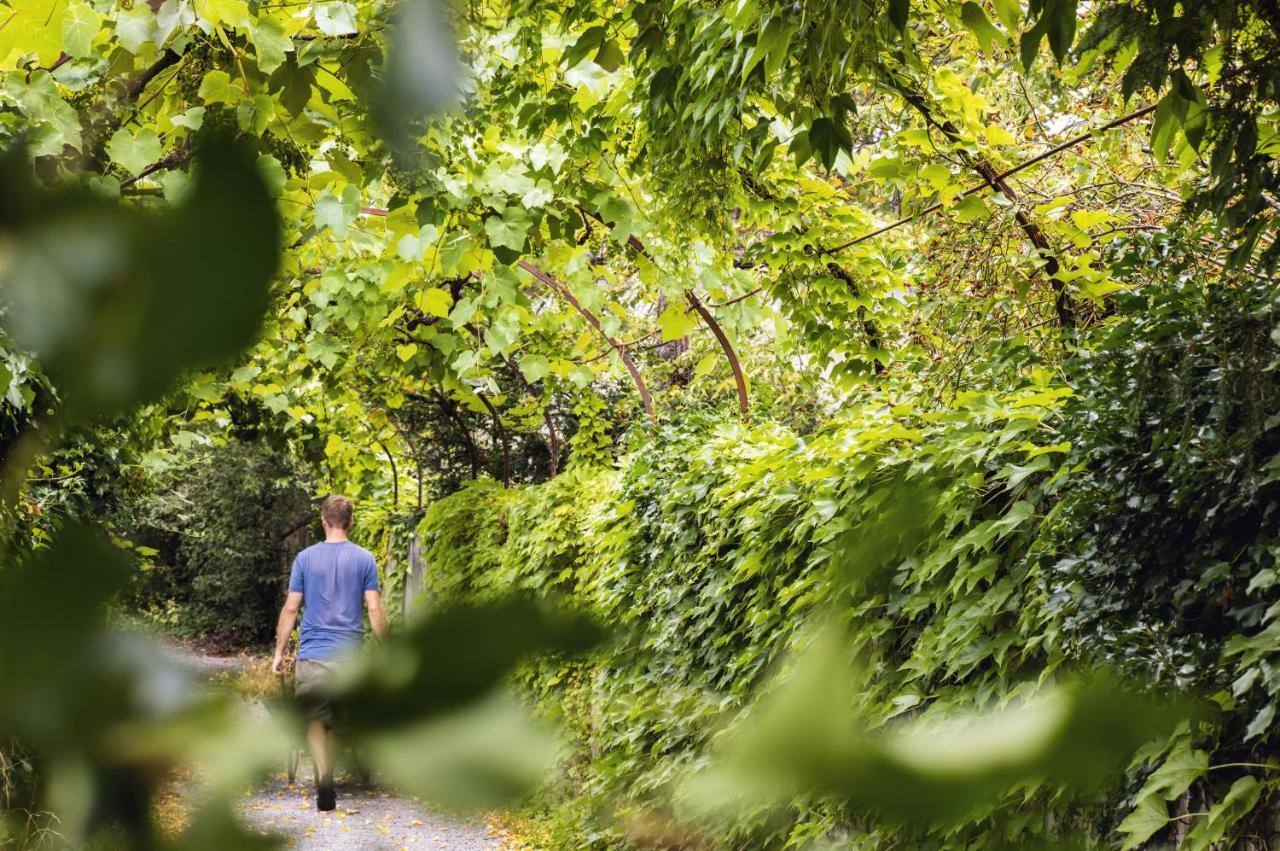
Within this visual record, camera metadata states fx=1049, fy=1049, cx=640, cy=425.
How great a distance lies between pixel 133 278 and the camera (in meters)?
0.21

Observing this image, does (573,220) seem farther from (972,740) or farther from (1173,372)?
(972,740)

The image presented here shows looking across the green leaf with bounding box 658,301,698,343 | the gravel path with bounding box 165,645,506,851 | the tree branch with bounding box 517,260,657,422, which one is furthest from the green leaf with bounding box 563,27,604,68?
the gravel path with bounding box 165,645,506,851

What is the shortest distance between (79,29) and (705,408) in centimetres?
398

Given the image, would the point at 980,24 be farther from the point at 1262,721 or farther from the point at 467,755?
the point at 467,755

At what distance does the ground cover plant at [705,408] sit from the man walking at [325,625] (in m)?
0.01

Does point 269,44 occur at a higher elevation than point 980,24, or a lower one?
lower

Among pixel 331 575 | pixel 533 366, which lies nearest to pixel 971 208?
pixel 533 366

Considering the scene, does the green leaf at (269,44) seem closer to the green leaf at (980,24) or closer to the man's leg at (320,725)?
the green leaf at (980,24)

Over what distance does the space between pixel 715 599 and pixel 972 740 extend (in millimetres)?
3168

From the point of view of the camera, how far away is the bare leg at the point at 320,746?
243 millimetres

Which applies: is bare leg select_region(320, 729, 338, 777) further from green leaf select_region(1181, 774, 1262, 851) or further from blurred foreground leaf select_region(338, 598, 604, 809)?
green leaf select_region(1181, 774, 1262, 851)

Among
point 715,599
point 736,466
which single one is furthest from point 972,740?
point 736,466

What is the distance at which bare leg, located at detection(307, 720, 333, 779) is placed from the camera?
0.24 m

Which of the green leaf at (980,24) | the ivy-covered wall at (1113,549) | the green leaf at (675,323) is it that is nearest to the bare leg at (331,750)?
the ivy-covered wall at (1113,549)
